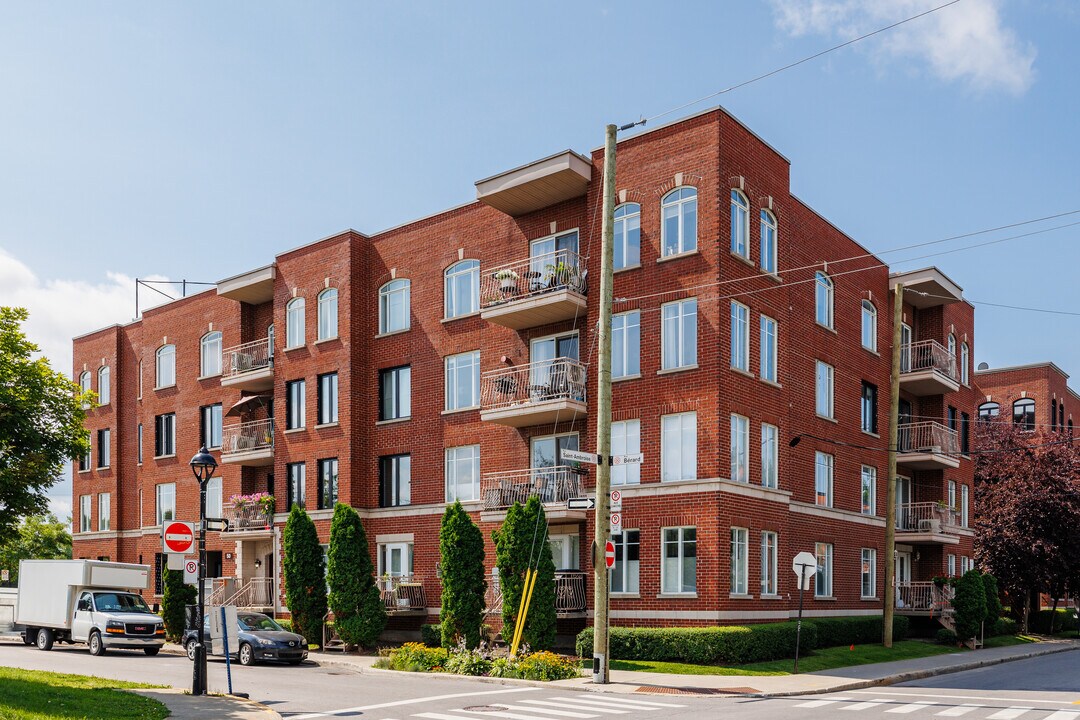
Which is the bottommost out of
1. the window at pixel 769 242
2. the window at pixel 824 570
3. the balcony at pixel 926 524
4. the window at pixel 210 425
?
the window at pixel 824 570

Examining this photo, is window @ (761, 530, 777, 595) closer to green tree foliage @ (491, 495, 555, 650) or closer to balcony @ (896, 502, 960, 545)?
green tree foliage @ (491, 495, 555, 650)

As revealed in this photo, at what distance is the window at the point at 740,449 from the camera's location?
90.9 ft

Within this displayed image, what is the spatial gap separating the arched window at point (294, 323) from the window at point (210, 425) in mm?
6588

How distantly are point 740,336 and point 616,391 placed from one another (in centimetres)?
368

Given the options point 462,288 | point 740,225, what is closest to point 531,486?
point 462,288

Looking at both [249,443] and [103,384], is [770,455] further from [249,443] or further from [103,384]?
[103,384]

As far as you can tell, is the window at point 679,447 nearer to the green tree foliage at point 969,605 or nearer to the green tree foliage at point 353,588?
the green tree foliage at point 353,588

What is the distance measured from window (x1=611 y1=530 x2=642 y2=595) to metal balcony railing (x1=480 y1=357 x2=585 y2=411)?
3.99 m

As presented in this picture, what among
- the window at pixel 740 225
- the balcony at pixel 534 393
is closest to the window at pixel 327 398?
the balcony at pixel 534 393

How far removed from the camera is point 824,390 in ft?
112

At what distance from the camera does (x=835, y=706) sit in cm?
1862

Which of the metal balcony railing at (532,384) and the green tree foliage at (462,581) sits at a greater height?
the metal balcony railing at (532,384)

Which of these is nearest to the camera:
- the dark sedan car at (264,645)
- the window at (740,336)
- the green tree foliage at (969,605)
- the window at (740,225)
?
the dark sedan car at (264,645)

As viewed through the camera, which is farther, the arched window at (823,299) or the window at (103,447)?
the window at (103,447)
